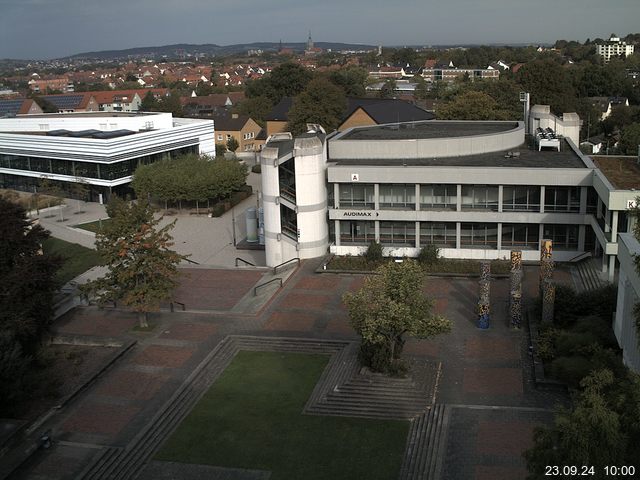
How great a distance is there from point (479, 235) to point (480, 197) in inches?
84.4

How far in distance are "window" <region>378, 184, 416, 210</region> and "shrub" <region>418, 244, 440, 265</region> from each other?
9.08 feet

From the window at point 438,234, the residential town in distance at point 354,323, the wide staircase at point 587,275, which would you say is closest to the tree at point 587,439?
the residential town in distance at point 354,323

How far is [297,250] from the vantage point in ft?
130

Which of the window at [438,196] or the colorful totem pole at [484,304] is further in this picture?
the window at [438,196]

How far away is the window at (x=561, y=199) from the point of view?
3719 cm

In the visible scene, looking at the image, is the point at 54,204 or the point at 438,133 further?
the point at 54,204

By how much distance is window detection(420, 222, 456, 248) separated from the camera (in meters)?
39.2

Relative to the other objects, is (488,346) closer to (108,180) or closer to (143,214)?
(143,214)

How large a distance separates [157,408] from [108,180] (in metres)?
41.3

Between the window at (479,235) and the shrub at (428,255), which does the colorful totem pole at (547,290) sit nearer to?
the shrub at (428,255)

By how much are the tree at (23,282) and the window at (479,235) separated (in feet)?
70.5

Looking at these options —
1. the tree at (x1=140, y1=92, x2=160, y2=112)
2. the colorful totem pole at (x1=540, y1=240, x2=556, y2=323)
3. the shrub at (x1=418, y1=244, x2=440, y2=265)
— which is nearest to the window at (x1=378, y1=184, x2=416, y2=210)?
the shrub at (x1=418, y1=244, x2=440, y2=265)

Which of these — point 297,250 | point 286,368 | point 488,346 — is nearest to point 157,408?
point 286,368

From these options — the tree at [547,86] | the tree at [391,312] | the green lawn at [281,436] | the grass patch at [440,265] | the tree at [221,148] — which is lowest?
the green lawn at [281,436]
